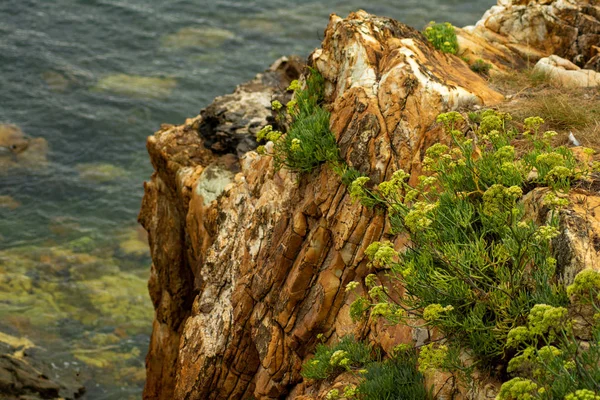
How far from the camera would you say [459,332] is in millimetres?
7621

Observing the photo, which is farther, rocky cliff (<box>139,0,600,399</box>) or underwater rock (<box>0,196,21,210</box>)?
underwater rock (<box>0,196,21,210</box>)

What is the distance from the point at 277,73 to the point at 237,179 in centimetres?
592

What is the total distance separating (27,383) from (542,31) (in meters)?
14.0

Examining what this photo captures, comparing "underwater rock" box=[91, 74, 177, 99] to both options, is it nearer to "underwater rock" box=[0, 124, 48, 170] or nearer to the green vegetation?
"underwater rock" box=[0, 124, 48, 170]

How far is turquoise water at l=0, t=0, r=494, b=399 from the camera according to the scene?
879 inches

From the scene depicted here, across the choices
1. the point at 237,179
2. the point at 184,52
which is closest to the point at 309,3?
the point at 184,52

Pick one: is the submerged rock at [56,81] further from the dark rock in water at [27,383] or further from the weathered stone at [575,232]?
the weathered stone at [575,232]

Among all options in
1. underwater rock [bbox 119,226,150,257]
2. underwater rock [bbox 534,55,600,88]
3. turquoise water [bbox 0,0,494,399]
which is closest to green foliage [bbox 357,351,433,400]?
underwater rock [bbox 534,55,600,88]

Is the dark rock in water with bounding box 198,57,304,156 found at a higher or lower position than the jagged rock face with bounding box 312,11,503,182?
lower

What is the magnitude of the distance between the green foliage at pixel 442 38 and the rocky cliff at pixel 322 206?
0.18 metres

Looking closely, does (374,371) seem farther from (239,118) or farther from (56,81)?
(56,81)

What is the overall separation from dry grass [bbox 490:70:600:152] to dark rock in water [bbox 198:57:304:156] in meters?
5.06

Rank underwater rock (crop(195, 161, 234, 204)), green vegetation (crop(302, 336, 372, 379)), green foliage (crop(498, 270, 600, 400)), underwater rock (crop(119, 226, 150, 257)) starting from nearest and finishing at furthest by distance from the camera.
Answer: green foliage (crop(498, 270, 600, 400))
green vegetation (crop(302, 336, 372, 379))
underwater rock (crop(195, 161, 234, 204))
underwater rock (crop(119, 226, 150, 257))

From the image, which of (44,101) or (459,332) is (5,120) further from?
(459,332)
